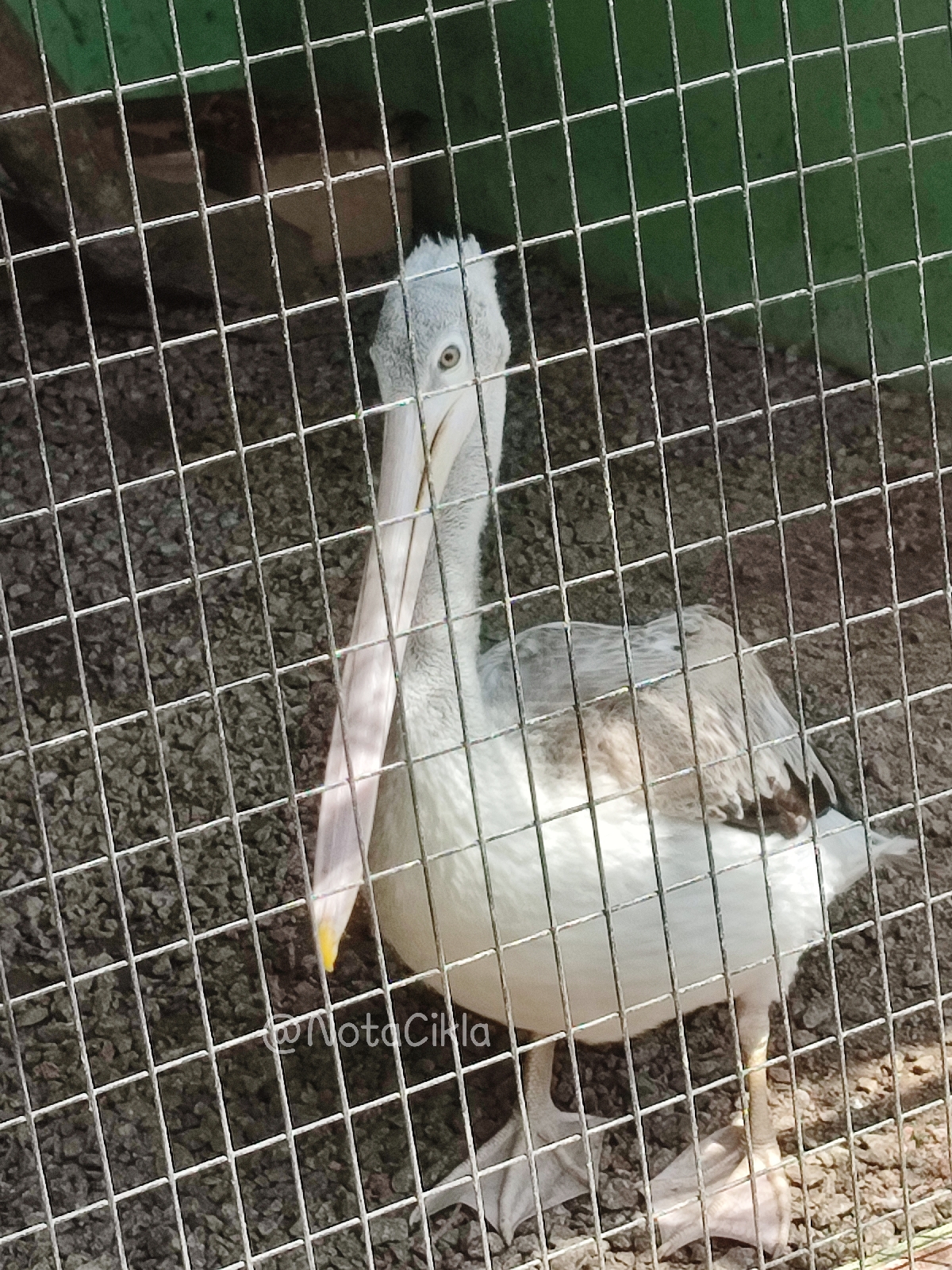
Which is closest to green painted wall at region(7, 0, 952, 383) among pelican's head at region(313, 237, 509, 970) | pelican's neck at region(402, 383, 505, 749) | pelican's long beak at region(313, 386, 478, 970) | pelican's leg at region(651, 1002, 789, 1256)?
pelican's head at region(313, 237, 509, 970)

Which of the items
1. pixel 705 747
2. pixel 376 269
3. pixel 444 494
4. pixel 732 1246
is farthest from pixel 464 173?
pixel 732 1246

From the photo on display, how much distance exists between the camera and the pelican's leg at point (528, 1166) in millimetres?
2221

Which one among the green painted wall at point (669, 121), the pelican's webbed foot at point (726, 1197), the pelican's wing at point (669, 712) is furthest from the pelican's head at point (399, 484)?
the green painted wall at point (669, 121)

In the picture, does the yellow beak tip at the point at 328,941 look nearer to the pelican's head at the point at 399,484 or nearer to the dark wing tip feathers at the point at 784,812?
the pelican's head at the point at 399,484

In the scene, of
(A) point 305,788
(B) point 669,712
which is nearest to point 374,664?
(B) point 669,712

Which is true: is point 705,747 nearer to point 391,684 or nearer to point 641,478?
point 391,684

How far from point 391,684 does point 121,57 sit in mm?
2412

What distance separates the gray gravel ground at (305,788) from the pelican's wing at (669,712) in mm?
173

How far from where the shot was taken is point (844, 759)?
3004 mm

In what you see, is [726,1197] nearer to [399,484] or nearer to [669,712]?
[669,712]

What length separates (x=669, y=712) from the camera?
90.2 inches

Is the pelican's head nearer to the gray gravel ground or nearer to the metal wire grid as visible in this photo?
the gray gravel ground

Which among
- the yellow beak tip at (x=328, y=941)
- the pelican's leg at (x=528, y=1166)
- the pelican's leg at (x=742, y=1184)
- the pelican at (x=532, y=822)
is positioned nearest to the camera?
the yellow beak tip at (x=328, y=941)

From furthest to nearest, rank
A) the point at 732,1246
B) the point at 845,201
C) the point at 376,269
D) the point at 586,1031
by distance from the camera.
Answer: the point at 376,269, the point at 845,201, the point at 586,1031, the point at 732,1246
